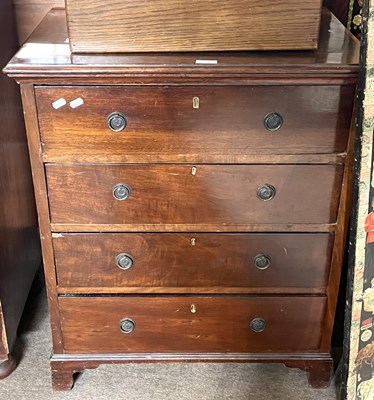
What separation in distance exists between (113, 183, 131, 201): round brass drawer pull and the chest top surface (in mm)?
273

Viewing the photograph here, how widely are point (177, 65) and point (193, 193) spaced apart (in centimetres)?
33

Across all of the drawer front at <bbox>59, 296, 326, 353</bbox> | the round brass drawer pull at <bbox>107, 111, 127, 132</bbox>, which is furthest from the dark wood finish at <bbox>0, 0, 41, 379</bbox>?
the round brass drawer pull at <bbox>107, 111, 127, 132</bbox>

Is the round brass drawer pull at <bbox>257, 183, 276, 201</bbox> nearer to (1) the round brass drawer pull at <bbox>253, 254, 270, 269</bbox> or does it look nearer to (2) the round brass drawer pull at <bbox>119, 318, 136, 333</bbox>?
(1) the round brass drawer pull at <bbox>253, 254, 270, 269</bbox>

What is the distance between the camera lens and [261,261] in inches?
64.3

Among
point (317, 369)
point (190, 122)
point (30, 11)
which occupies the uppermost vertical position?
point (30, 11)

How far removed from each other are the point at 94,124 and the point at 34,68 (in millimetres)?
186

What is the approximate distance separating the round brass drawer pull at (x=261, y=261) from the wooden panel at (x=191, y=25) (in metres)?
0.53

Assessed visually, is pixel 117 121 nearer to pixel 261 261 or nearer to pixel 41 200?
pixel 41 200

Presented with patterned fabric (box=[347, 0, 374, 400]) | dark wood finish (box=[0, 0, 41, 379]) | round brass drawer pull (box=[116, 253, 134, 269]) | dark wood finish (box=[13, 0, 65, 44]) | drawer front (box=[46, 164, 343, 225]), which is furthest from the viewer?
dark wood finish (box=[13, 0, 65, 44])

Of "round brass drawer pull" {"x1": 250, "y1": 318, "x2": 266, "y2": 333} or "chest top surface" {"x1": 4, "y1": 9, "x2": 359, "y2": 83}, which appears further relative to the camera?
"round brass drawer pull" {"x1": 250, "y1": 318, "x2": 266, "y2": 333}

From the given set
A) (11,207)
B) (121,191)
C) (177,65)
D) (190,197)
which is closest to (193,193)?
(190,197)

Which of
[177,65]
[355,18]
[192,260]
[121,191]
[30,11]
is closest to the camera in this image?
[177,65]

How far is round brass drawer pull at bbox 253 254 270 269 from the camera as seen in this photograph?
1.63m

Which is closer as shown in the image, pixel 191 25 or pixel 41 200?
pixel 191 25
